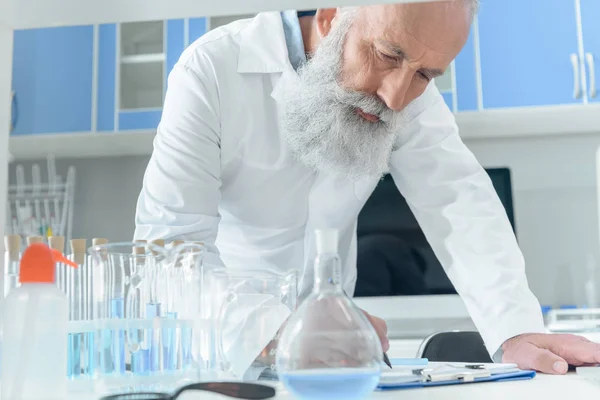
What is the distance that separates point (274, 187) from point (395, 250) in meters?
1.22

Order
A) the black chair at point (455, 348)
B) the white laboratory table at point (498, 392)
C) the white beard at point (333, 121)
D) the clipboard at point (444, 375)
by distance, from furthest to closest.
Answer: the black chair at point (455, 348), the white beard at point (333, 121), the clipboard at point (444, 375), the white laboratory table at point (498, 392)

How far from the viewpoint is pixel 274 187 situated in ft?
4.71

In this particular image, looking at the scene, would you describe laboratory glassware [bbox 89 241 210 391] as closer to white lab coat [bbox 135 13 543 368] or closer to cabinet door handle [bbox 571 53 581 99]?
white lab coat [bbox 135 13 543 368]

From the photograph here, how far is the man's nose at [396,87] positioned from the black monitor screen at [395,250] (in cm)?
138

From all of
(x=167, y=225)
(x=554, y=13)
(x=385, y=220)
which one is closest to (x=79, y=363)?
(x=167, y=225)

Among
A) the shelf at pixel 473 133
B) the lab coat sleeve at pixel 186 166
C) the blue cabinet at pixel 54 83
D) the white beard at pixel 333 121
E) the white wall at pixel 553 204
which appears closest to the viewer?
the lab coat sleeve at pixel 186 166

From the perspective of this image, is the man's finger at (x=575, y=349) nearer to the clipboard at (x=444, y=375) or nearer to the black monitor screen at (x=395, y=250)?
the clipboard at (x=444, y=375)

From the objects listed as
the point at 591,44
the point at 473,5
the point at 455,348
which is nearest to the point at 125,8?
the point at 473,5

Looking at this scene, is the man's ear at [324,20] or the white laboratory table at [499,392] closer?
the white laboratory table at [499,392]

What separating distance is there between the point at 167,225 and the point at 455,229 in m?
0.52

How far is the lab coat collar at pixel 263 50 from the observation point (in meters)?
1.37

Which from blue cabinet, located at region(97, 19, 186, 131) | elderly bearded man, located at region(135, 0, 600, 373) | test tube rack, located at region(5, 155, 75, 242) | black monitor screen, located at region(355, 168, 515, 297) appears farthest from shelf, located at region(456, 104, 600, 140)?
test tube rack, located at region(5, 155, 75, 242)

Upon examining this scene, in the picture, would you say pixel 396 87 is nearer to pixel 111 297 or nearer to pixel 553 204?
pixel 111 297

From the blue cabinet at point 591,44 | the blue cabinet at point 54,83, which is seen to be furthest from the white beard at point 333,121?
the blue cabinet at point 54,83
